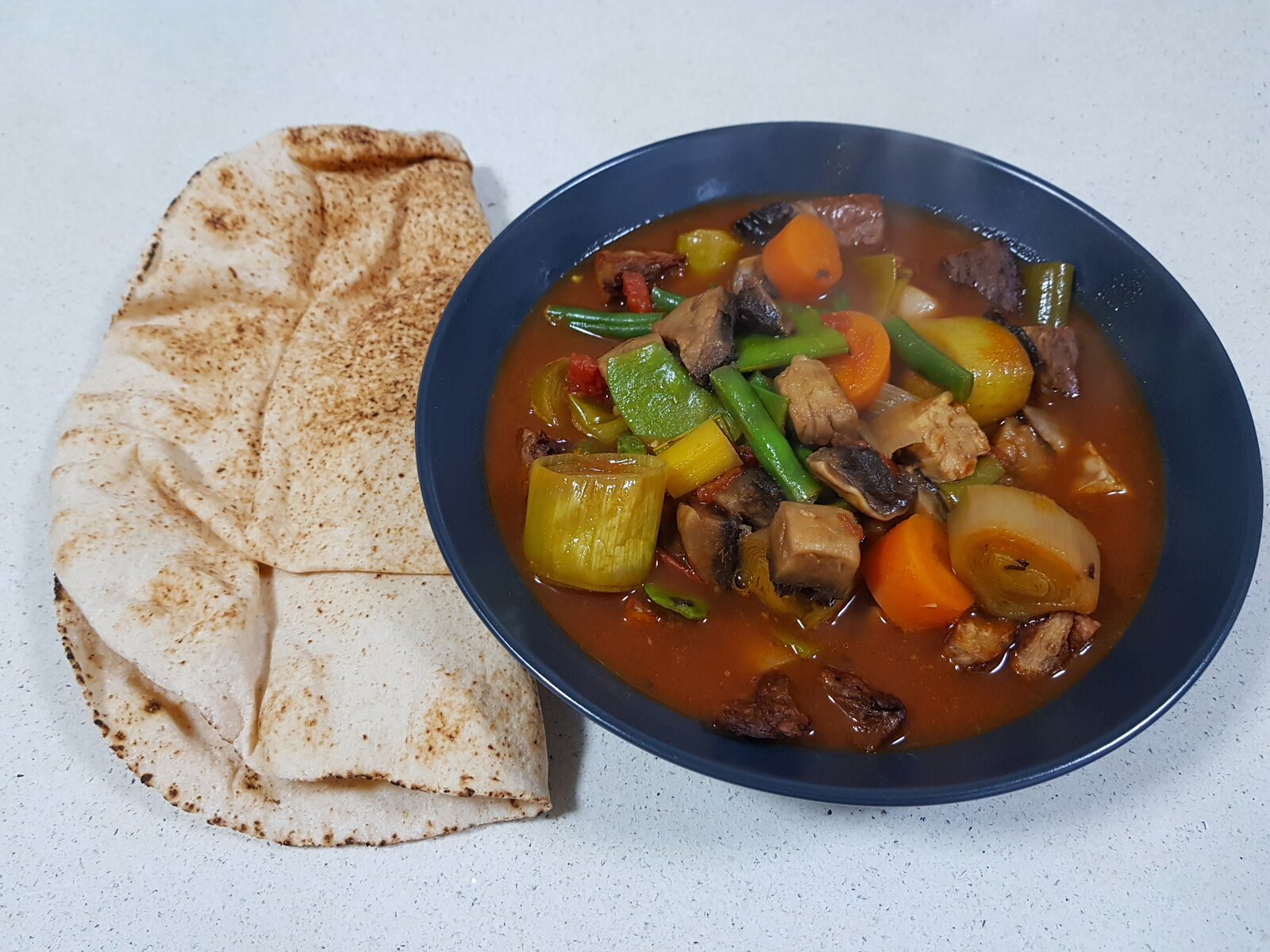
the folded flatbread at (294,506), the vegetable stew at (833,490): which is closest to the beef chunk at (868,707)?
the vegetable stew at (833,490)

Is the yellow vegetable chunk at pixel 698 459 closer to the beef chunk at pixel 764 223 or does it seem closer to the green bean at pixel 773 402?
the green bean at pixel 773 402

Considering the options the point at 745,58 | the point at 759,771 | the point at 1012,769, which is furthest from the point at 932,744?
the point at 745,58

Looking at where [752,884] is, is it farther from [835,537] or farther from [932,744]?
[835,537]

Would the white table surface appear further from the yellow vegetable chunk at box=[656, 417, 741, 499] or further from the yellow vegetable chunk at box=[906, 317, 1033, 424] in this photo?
the yellow vegetable chunk at box=[656, 417, 741, 499]

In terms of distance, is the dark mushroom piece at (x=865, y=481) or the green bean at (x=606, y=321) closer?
the dark mushroom piece at (x=865, y=481)

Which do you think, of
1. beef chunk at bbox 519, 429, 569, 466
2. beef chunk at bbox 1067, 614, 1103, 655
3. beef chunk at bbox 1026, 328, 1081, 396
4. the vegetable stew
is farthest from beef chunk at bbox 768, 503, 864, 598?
beef chunk at bbox 1026, 328, 1081, 396

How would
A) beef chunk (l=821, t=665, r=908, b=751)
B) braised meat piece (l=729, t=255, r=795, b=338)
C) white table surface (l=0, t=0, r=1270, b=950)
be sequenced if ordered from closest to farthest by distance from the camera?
beef chunk (l=821, t=665, r=908, b=751) → white table surface (l=0, t=0, r=1270, b=950) → braised meat piece (l=729, t=255, r=795, b=338)

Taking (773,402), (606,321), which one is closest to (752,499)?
(773,402)
